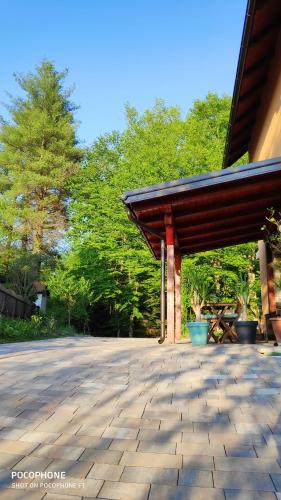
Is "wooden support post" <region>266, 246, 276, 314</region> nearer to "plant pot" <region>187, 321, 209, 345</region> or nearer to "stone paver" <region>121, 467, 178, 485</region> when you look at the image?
"plant pot" <region>187, 321, 209, 345</region>

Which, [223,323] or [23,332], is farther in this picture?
[23,332]

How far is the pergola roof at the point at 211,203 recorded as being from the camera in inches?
235

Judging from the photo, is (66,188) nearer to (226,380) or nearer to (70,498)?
(226,380)

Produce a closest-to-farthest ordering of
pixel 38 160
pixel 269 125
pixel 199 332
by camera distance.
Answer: pixel 199 332 < pixel 269 125 < pixel 38 160

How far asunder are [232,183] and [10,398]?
188 inches

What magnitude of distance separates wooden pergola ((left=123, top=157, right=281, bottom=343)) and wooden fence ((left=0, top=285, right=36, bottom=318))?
5501mm

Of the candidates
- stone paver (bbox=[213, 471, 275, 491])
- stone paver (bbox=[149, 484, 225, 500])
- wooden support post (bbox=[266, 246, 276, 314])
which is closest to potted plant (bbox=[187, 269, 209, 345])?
wooden support post (bbox=[266, 246, 276, 314])

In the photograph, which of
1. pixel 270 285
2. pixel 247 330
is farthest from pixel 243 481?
pixel 270 285

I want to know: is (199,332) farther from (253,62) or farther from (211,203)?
(253,62)

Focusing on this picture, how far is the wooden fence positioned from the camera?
11594 mm

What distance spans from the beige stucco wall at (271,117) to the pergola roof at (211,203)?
1.29 meters

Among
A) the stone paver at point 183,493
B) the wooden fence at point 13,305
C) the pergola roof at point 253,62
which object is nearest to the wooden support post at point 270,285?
the pergola roof at point 253,62

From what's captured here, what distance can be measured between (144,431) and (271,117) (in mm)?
7799

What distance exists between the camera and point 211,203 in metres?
6.90
